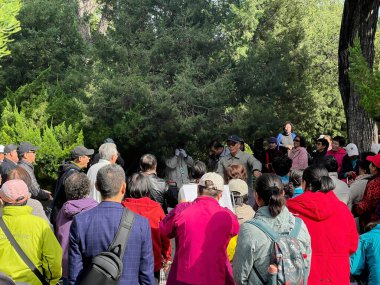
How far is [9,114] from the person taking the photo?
19.1m

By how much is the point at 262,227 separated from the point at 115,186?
3.45ft

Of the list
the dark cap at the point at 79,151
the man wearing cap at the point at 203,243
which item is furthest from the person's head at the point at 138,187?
the dark cap at the point at 79,151

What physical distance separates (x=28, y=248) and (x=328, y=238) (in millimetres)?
2328

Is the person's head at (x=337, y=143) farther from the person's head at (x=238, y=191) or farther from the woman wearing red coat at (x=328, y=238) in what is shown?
the woman wearing red coat at (x=328, y=238)

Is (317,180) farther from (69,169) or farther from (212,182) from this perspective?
(69,169)

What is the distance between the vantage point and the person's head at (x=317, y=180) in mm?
5305

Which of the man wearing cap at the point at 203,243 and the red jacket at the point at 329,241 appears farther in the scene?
the red jacket at the point at 329,241

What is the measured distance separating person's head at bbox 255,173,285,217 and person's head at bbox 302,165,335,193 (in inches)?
27.5

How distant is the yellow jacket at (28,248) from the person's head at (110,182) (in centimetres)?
68

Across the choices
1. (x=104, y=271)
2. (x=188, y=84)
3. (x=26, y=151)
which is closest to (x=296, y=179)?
(x=104, y=271)

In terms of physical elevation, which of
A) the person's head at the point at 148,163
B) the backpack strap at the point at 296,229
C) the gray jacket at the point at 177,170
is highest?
the person's head at the point at 148,163

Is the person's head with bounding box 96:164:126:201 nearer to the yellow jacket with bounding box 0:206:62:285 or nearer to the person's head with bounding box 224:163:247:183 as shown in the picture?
the yellow jacket with bounding box 0:206:62:285

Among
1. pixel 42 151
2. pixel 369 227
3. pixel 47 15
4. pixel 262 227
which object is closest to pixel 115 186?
pixel 262 227

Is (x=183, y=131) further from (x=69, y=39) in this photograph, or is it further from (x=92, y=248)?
(x=92, y=248)
